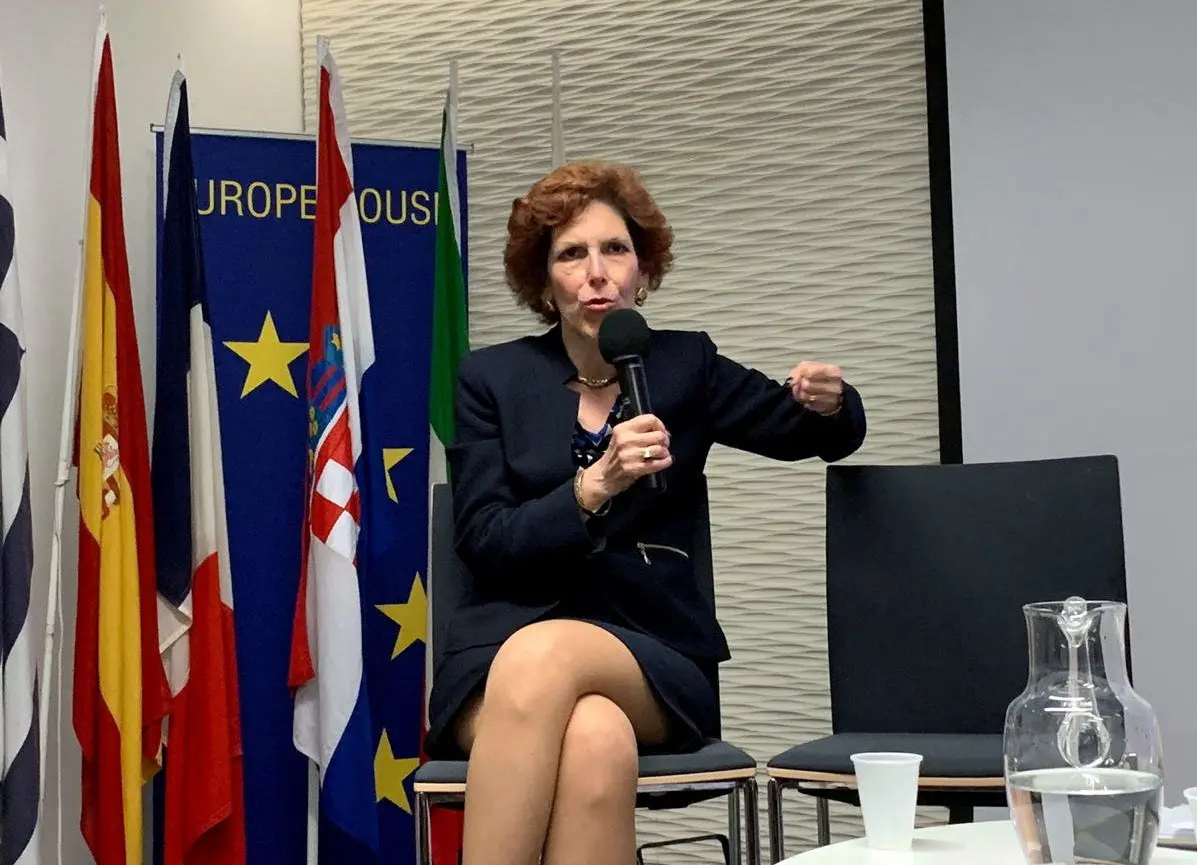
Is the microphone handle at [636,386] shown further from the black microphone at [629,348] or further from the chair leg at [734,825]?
the chair leg at [734,825]

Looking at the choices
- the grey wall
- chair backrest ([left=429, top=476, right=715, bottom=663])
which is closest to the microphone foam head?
chair backrest ([left=429, top=476, right=715, bottom=663])

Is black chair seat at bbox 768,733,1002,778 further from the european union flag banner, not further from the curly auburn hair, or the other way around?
the european union flag banner

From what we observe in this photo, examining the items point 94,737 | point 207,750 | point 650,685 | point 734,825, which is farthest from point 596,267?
point 94,737

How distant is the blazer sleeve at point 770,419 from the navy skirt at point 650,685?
40cm

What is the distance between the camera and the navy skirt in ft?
6.30

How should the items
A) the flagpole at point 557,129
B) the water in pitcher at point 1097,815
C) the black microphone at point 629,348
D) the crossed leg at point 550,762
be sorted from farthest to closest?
the flagpole at point 557,129, the black microphone at point 629,348, the crossed leg at point 550,762, the water in pitcher at point 1097,815

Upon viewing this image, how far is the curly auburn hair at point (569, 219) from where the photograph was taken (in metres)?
2.21

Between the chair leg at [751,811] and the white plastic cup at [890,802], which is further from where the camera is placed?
the chair leg at [751,811]

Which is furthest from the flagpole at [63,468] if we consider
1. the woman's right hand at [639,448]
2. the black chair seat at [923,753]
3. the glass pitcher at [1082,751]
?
the glass pitcher at [1082,751]

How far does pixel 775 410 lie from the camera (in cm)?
221

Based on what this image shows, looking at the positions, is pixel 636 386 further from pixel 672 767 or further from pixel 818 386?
pixel 672 767

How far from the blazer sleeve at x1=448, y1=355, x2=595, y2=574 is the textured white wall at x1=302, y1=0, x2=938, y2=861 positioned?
1.22 meters

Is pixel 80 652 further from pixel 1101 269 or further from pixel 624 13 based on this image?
pixel 1101 269

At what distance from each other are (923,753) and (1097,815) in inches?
32.0
